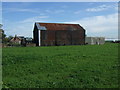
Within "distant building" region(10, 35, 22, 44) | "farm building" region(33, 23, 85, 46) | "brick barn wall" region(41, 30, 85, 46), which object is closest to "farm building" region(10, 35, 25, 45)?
"distant building" region(10, 35, 22, 44)

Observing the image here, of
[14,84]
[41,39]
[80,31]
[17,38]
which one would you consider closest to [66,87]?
[14,84]

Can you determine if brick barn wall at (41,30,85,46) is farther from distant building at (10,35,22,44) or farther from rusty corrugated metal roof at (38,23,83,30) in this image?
distant building at (10,35,22,44)

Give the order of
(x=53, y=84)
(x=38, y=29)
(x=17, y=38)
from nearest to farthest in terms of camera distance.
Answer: (x=53, y=84) < (x=38, y=29) < (x=17, y=38)

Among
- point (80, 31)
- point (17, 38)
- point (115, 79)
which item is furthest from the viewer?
point (17, 38)

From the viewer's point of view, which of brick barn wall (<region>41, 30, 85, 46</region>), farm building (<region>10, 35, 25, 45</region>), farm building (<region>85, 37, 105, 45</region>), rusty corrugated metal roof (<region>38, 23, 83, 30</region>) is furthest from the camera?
farm building (<region>85, 37, 105, 45</region>)

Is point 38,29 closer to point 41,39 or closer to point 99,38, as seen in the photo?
point 41,39

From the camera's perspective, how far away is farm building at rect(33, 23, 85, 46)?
65250 mm

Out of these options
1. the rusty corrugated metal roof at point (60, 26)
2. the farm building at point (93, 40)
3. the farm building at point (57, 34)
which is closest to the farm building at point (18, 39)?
the farm building at point (57, 34)

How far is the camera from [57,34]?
221ft

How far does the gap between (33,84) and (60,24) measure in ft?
213

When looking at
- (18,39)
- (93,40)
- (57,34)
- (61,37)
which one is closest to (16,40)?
(18,39)

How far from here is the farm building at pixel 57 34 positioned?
65250 mm

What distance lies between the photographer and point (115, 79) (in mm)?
7465

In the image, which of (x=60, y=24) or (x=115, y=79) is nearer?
(x=115, y=79)
